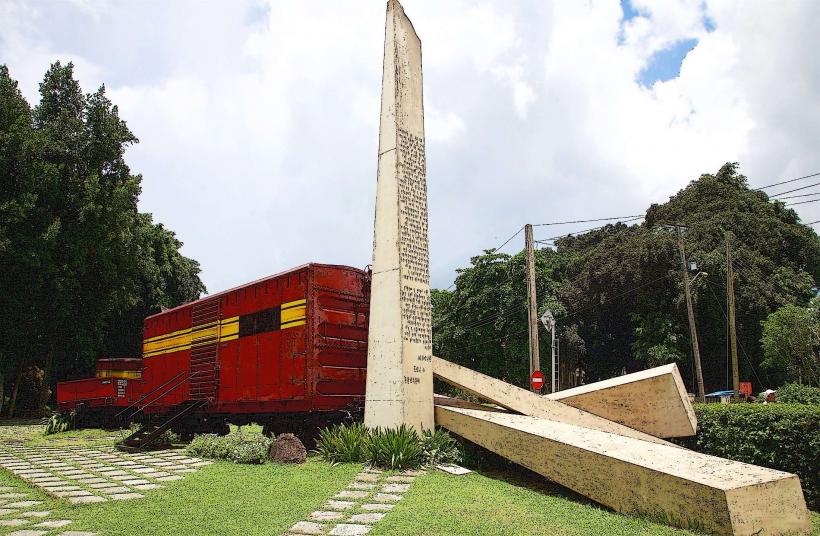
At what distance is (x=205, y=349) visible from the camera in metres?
13.6

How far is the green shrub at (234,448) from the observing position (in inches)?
365

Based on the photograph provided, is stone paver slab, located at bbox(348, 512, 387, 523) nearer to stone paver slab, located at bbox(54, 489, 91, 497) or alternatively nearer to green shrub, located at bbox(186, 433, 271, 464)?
stone paver slab, located at bbox(54, 489, 91, 497)

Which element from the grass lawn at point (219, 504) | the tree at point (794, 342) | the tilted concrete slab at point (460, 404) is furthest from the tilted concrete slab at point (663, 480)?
the tree at point (794, 342)

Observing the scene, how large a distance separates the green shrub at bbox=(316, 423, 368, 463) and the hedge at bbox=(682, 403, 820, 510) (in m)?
4.93

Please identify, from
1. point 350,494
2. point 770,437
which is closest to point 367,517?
point 350,494

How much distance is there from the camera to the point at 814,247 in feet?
106

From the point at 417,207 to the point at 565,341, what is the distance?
2642cm

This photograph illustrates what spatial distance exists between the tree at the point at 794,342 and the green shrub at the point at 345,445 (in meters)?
22.7

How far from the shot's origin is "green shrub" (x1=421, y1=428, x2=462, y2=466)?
8.76 meters

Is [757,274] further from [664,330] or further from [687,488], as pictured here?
[687,488]

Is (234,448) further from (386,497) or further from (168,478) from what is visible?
(386,497)

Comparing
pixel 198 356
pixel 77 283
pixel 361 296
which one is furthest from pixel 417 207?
pixel 77 283

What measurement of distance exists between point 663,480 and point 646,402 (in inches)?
149

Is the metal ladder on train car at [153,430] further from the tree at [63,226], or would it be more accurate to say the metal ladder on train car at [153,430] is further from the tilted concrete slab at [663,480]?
the tree at [63,226]
